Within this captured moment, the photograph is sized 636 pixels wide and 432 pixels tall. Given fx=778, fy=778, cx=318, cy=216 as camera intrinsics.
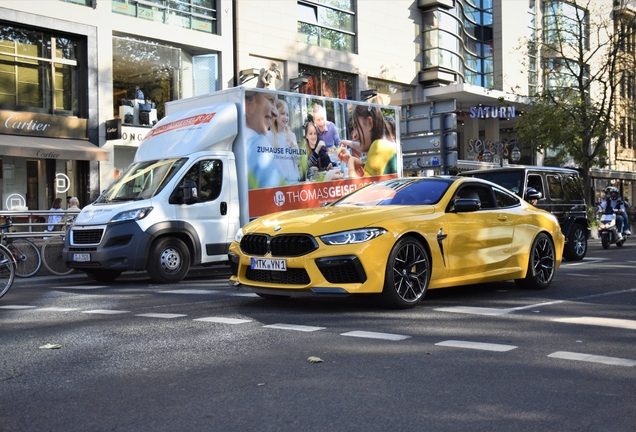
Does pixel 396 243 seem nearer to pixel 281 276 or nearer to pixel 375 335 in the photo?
pixel 281 276

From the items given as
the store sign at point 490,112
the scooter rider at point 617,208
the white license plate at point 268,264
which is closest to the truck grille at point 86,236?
the white license plate at point 268,264

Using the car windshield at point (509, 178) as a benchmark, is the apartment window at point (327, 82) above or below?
above

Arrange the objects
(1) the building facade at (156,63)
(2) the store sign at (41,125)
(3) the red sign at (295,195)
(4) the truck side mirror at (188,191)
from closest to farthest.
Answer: (4) the truck side mirror at (188,191) < (3) the red sign at (295,195) < (2) the store sign at (41,125) < (1) the building facade at (156,63)

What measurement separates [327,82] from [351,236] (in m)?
23.2

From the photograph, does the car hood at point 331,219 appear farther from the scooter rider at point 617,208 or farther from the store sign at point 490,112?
the store sign at point 490,112

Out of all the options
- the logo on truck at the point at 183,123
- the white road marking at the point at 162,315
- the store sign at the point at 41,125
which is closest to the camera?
the white road marking at the point at 162,315

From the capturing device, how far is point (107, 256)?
1185 cm

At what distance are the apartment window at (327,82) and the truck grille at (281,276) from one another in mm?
21474

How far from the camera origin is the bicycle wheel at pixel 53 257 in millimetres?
14234

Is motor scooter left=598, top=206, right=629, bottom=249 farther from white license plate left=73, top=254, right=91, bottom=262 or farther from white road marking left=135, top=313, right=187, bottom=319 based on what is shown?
white road marking left=135, top=313, right=187, bottom=319

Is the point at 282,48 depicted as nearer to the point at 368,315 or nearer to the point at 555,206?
the point at 555,206

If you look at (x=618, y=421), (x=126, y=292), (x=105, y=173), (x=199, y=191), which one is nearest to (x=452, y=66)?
(x=105, y=173)

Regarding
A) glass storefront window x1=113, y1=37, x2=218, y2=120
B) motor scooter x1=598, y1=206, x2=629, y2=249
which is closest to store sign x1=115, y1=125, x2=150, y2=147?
glass storefront window x1=113, y1=37, x2=218, y2=120

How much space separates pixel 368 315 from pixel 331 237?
83 centimetres
